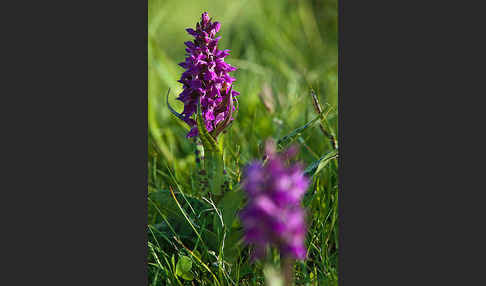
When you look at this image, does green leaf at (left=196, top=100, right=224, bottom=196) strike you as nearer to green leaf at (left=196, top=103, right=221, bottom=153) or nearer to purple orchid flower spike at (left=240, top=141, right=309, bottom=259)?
green leaf at (left=196, top=103, right=221, bottom=153)

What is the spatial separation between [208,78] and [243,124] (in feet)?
4.39

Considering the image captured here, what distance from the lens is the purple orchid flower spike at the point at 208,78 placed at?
2.44m

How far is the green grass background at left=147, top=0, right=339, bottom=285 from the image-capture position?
255 centimetres

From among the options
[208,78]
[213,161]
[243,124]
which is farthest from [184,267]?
[243,124]

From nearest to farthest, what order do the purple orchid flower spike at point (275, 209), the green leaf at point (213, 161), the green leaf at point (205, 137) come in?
the purple orchid flower spike at point (275, 209)
the green leaf at point (205, 137)
the green leaf at point (213, 161)

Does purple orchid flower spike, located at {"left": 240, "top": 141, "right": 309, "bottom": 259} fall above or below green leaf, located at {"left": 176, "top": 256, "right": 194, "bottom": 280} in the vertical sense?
above

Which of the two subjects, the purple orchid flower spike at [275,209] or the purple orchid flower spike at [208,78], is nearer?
the purple orchid flower spike at [275,209]

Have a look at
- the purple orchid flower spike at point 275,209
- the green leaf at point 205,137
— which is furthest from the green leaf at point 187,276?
the purple orchid flower spike at point 275,209

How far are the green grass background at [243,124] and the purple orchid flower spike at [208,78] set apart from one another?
0.26m

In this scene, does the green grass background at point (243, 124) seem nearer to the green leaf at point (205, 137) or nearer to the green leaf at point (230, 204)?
the green leaf at point (230, 204)

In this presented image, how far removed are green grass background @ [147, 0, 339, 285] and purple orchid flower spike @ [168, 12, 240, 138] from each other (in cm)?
26

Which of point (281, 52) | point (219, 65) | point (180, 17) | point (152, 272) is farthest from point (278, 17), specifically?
point (152, 272)

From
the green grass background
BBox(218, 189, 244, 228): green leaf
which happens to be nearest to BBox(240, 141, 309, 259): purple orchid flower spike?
the green grass background

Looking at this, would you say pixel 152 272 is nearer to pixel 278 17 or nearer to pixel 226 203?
pixel 226 203
